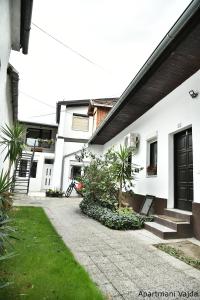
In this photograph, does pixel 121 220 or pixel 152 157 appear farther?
pixel 152 157

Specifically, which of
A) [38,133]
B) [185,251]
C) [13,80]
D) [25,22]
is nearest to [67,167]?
[38,133]

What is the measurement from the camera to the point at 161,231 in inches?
198

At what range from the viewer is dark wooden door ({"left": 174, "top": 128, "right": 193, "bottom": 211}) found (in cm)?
580

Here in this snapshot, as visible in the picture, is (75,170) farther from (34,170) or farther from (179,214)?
(179,214)

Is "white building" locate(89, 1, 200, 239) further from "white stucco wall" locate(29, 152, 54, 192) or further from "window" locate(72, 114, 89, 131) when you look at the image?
"white stucco wall" locate(29, 152, 54, 192)

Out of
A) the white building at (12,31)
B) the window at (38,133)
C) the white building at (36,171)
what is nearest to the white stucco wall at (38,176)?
the white building at (36,171)

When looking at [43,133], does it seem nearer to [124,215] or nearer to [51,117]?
[51,117]

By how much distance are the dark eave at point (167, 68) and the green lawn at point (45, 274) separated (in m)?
4.39

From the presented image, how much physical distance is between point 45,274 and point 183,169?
4483 millimetres

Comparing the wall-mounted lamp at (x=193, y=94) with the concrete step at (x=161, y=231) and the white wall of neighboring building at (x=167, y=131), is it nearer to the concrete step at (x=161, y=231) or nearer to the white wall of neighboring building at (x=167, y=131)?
the white wall of neighboring building at (x=167, y=131)

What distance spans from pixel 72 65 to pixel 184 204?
634 centimetres

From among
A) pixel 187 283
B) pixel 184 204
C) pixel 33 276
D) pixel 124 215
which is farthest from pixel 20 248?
pixel 184 204

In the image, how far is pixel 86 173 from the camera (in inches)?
345

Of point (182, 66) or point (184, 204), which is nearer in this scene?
point (182, 66)
